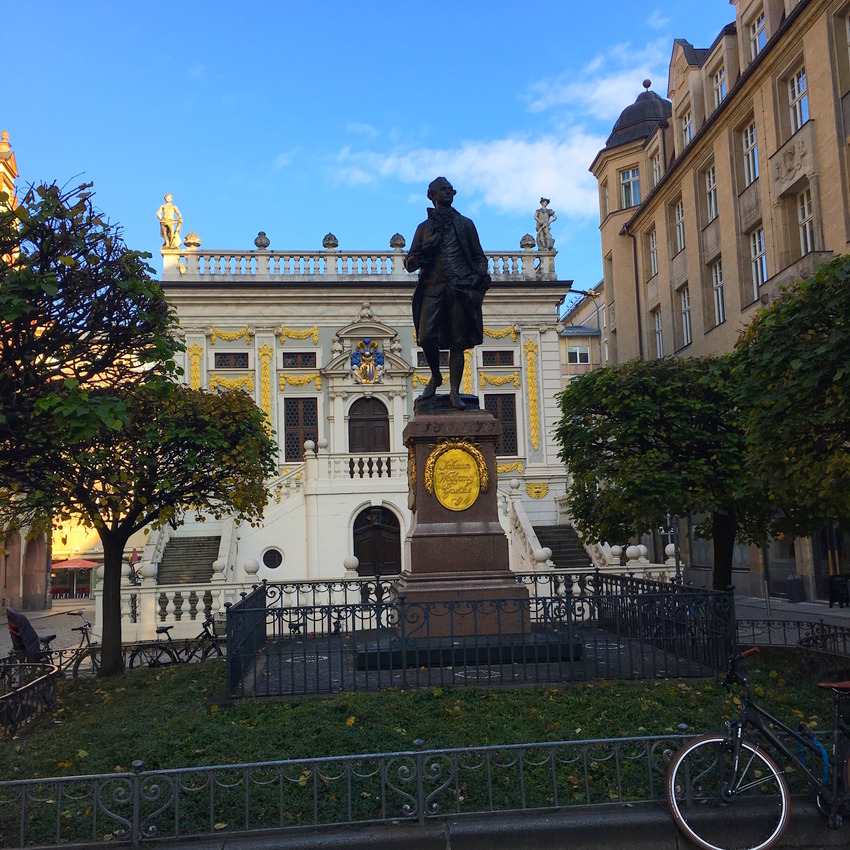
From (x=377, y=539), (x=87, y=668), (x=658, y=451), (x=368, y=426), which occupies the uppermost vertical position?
(x=368, y=426)

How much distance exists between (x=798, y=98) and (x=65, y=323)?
2216 centimetres

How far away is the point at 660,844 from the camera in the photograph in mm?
5418

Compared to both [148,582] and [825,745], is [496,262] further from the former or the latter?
[825,745]

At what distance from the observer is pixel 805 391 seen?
890 centimetres

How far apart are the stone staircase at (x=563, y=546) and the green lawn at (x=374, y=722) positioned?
1356cm

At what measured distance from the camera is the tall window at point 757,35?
25781 mm

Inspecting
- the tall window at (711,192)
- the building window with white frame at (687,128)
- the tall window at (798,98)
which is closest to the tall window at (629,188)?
the building window with white frame at (687,128)

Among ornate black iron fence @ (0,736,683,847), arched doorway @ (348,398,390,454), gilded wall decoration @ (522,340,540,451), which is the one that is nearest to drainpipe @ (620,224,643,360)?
gilded wall decoration @ (522,340,540,451)

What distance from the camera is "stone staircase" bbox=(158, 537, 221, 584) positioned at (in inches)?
926

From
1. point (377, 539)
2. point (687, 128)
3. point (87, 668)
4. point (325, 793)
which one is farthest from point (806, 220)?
point (325, 793)

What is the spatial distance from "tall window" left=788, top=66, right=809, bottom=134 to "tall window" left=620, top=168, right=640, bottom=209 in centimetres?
1366

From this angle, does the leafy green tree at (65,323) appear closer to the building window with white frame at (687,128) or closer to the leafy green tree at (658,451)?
the leafy green tree at (658,451)

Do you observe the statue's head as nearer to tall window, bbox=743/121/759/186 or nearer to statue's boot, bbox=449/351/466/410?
statue's boot, bbox=449/351/466/410

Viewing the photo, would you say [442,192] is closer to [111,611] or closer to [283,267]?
[111,611]
